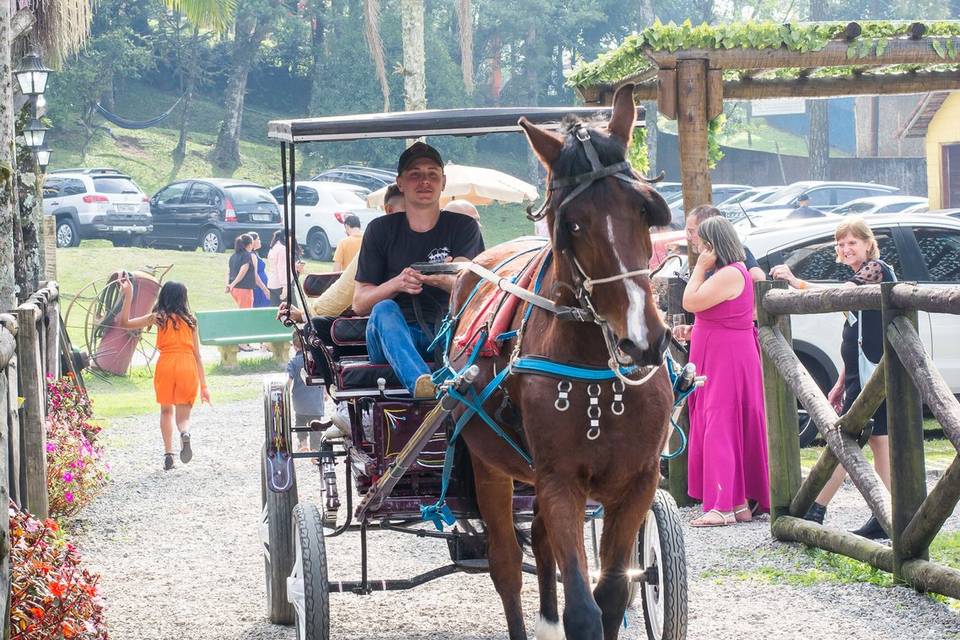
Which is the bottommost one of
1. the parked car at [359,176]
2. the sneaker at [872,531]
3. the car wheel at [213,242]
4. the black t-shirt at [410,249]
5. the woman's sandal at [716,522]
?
the woman's sandal at [716,522]

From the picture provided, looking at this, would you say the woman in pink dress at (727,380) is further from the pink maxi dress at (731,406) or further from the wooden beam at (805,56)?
the wooden beam at (805,56)

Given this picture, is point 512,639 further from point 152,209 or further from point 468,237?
point 152,209

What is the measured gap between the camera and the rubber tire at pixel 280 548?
6293 mm

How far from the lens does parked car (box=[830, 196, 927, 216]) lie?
3303 centimetres

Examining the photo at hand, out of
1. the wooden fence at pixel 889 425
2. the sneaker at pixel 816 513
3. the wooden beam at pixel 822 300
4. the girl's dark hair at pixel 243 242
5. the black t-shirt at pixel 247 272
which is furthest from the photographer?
the black t-shirt at pixel 247 272

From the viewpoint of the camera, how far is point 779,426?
7945 mm

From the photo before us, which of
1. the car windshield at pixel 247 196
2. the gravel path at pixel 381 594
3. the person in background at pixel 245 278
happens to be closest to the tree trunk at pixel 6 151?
the gravel path at pixel 381 594

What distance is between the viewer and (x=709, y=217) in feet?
28.6

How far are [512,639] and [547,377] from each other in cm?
154

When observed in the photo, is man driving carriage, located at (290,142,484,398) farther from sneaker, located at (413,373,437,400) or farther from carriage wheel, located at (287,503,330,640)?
carriage wheel, located at (287,503,330,640)

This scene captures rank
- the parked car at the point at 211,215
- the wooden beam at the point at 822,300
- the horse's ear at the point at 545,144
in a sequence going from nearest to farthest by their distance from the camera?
1. the horse's ear at the point at 545,144
2. the wooden beam at the point at 822,300
3. the parked car at the point at 211,215

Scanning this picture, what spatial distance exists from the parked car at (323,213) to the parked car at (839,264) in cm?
2079

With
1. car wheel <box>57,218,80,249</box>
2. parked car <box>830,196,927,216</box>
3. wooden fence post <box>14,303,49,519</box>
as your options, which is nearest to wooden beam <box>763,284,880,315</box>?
wooden fence post <box>14,303,49,519</box>

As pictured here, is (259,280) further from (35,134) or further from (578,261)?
(578,261)
